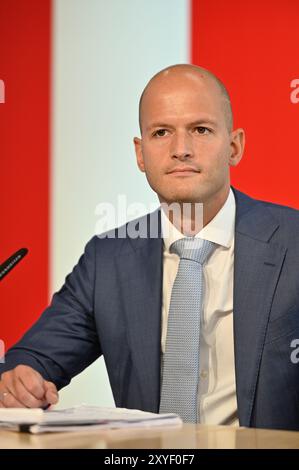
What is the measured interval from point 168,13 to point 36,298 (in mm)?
1012

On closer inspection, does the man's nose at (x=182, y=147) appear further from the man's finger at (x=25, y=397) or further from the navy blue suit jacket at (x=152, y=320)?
the man's finger at (x=25, y=397)

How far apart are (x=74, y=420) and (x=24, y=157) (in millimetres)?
1648

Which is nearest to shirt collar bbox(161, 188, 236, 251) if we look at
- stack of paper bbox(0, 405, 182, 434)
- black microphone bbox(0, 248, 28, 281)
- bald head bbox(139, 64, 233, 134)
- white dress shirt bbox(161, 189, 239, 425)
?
white dress shirt bbox(161, 189, 239, 425)

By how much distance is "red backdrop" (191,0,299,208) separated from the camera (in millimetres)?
2469

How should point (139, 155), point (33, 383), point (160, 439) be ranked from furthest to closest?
point (139, 155)
point (33, 383)
point (160, 439)

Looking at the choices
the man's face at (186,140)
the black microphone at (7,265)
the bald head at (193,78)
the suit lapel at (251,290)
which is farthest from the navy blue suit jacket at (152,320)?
the black microphone at (7,265)

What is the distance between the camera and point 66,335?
2.04 metres

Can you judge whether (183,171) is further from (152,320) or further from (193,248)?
(152,320)

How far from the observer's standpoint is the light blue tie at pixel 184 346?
1865mm

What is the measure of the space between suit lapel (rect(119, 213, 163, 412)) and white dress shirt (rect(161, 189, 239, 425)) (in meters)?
0.03

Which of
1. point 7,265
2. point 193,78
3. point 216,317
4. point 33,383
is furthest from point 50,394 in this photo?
point 193,78

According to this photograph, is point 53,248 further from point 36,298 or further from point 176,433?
point 176,433

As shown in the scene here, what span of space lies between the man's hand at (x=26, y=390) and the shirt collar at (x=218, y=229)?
58cm

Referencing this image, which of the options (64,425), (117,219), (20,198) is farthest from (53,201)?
(64,425)
